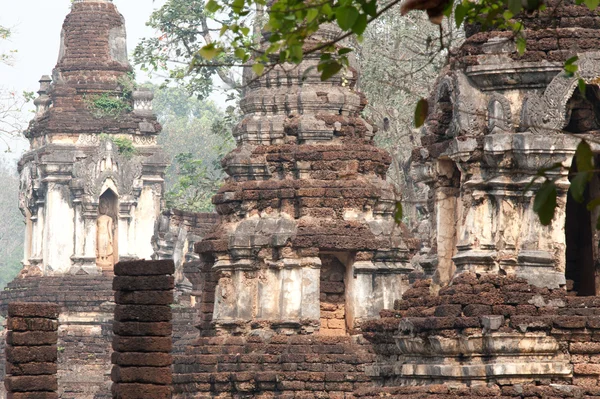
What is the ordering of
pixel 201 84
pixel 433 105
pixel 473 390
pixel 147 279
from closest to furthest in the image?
pixel 147 279 < pixel 473 390 < pixel 433 105 < pixel 201 84

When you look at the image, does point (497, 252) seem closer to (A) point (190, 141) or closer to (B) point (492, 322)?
(B) point (492, 322)

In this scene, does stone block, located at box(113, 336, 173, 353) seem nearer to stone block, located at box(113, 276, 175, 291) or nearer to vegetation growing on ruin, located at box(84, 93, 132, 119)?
stone block, located at box(113, 276, 175, 291)

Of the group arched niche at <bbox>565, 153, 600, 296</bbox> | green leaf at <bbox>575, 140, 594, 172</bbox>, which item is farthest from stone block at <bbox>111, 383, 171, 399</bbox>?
arched niche at <bbox>565, 153, 600, 296</bbox>

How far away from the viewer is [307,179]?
20.0 metres

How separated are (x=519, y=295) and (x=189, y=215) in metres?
16.4

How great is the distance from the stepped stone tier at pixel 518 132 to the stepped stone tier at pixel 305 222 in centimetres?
554

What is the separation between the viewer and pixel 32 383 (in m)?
12.3

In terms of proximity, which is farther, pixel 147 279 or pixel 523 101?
pixel 523 101

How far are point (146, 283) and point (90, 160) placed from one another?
21482 mm

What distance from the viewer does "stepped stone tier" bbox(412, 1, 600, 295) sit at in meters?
13.6

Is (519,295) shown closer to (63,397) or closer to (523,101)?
(523,101)

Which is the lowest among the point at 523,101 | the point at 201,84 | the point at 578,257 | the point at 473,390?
the point at 473,390

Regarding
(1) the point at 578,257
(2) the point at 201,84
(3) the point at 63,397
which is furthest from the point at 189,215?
(1) the point at 578,257

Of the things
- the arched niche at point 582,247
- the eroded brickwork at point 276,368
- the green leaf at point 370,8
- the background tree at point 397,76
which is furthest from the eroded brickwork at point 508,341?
the background tree at point 397,76
